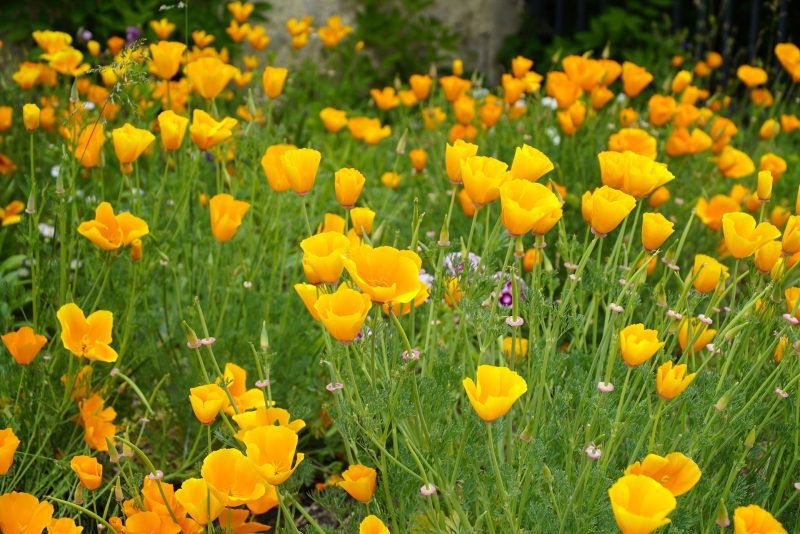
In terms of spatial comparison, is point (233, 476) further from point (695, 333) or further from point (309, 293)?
point (695, 333)

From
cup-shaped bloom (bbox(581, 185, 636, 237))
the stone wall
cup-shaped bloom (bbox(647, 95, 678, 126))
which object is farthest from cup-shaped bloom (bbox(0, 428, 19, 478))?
the stone wall

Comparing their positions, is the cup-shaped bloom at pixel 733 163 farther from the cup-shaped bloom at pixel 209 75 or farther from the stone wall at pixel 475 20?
the stone wall at pixel 475 20

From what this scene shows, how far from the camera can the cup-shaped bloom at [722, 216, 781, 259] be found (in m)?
1.57

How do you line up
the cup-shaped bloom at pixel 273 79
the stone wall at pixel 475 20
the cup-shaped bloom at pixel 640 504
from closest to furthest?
the cup-shaped bloom at pixel 640 504 → the cup-shaped bloom at pixel 273 79 → the stone wall at pixel 475 20

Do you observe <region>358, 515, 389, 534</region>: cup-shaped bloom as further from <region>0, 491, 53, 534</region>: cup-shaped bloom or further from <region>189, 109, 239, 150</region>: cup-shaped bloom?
<region>189, 109, 239, 150</region>: cup-shaped bloom

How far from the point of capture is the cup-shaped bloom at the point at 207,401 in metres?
1.44

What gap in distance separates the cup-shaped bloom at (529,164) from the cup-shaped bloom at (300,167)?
36 cm

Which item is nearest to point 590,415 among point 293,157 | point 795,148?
point 293,157

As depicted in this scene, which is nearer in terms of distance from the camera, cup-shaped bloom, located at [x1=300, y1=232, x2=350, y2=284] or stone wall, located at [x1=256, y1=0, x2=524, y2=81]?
cup-shaped bloom, located at [x1=300, y1=232, x2=350, y2=284]

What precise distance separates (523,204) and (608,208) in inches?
5.6

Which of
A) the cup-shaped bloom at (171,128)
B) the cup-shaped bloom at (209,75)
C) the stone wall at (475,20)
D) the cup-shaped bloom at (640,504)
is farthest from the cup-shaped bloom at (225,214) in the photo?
the stone wall at (475,20)

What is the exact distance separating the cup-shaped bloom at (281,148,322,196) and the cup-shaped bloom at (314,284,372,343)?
45cm

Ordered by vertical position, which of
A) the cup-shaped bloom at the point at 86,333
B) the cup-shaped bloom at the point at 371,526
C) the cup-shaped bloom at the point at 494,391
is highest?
the cup-shaped bloom at the point at 494,391

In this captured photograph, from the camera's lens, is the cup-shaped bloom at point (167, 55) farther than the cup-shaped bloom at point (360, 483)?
Yes
